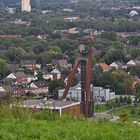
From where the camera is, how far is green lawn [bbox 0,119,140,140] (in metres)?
4.84

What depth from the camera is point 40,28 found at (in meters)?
50.8

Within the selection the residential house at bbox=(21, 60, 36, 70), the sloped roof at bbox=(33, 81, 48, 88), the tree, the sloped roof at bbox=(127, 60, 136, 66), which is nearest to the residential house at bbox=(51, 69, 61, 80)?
the tree

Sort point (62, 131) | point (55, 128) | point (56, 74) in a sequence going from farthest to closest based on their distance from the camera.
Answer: point (56, 74) → point (55, 128) → point (62, 131)

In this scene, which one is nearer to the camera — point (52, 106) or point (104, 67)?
point (52, 106)

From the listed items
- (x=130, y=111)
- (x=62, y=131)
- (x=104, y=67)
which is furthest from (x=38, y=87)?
(x=62, y=131)

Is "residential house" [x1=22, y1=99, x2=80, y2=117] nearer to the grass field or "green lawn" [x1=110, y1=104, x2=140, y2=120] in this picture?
the grass field

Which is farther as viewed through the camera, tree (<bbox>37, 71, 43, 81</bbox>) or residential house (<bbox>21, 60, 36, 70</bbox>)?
residential house (<bbox>21, 60, 36, 70</bbox>)

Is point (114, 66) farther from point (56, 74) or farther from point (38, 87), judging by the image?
point (38, 87)

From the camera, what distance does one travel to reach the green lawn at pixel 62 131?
484cm

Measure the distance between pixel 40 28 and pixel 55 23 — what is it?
14.2 feet

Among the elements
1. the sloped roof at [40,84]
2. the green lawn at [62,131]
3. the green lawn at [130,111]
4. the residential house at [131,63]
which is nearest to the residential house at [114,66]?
the residential house at [131,63]

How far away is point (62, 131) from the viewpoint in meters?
5.13

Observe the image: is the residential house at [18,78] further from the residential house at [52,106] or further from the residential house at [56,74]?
the residential house at [52,106]

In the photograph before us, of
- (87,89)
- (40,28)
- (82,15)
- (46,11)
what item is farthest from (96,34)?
(87,89)
